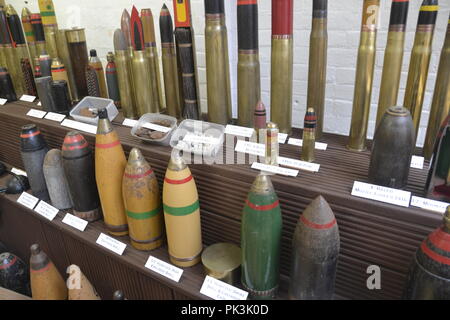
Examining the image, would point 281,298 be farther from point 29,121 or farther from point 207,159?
point 29,121

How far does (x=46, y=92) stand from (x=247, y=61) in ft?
2.96

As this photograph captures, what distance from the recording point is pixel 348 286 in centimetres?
88

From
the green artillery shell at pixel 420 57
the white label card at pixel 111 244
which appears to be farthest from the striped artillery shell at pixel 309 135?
the white label card at pixel 111 244

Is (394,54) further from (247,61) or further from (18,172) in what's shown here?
(18,172)

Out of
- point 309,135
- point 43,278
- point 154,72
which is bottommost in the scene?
point 43,278

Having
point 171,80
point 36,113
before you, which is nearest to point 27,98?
point 36,113

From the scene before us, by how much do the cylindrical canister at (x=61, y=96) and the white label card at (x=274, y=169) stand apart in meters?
0.91

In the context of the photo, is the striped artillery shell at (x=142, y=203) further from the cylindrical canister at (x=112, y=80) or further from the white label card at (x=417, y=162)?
the white label card at (x=417, y=162)

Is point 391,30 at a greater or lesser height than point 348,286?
greater

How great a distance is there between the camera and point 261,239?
81cm

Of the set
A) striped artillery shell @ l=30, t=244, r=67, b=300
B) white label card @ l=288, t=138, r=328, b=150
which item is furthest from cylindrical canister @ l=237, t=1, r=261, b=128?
striped artillery shell @ l=30, t=244, r=67, b=300

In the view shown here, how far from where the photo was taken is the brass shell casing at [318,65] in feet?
3.18
